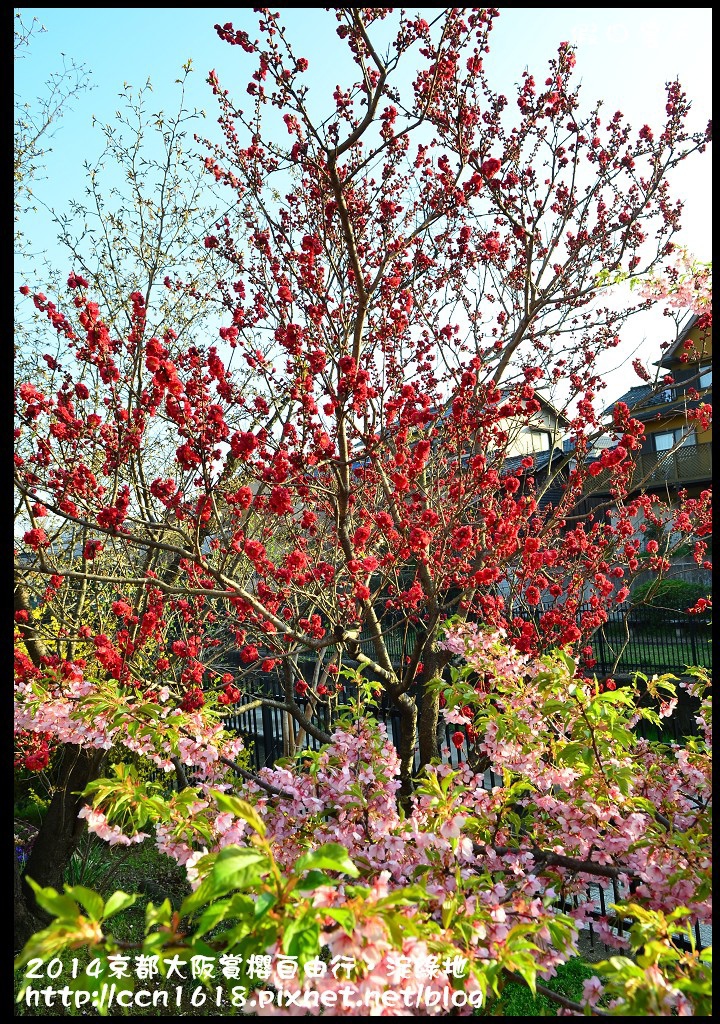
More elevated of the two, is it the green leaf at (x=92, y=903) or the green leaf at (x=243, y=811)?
the green leaf at (x=243, y=811)

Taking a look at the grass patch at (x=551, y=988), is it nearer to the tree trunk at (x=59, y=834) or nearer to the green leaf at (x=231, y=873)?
the green leaf at (x=231, y=873)

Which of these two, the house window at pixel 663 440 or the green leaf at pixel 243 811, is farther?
the house window at pixel 663 440

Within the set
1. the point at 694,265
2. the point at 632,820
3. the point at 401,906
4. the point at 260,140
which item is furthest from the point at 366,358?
the point at 401,906

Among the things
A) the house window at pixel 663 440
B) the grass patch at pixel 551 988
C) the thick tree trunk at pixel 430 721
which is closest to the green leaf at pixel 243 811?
the grass patch at pixel 551 988

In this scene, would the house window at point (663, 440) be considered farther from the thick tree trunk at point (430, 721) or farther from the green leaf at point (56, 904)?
the green leaf at point (56, 904)

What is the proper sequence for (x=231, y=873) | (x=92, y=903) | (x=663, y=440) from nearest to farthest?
(x=231, y=873)
(x=92, y=903)
(x=663, y=440)

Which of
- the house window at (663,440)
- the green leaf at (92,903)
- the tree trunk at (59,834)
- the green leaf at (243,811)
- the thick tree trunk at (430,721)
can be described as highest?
the house window at (663,440)

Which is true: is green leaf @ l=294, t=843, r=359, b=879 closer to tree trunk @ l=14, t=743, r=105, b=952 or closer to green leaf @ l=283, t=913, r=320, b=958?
green leaf @ l=283, t=913, r=320, b=958

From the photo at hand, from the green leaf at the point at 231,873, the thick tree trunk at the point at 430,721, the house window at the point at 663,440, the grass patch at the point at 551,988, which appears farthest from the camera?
the house window at the point at 663,440

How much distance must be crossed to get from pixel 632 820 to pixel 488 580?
5.68 ft

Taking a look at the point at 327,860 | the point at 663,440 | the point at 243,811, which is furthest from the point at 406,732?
the point at 663,440

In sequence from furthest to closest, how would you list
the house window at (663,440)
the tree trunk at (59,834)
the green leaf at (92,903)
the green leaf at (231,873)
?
1. the house window at (663,440)
2. the tree trunk at (59,834)
3. the green leaf at (92,903)
4. the green leaf at (231,873)

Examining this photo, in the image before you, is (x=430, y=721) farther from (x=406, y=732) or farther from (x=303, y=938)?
(x=303, y=938)

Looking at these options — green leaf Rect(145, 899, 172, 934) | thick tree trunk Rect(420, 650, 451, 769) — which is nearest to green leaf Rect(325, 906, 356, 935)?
green leaf Rect(145, 899, 172, 934)
